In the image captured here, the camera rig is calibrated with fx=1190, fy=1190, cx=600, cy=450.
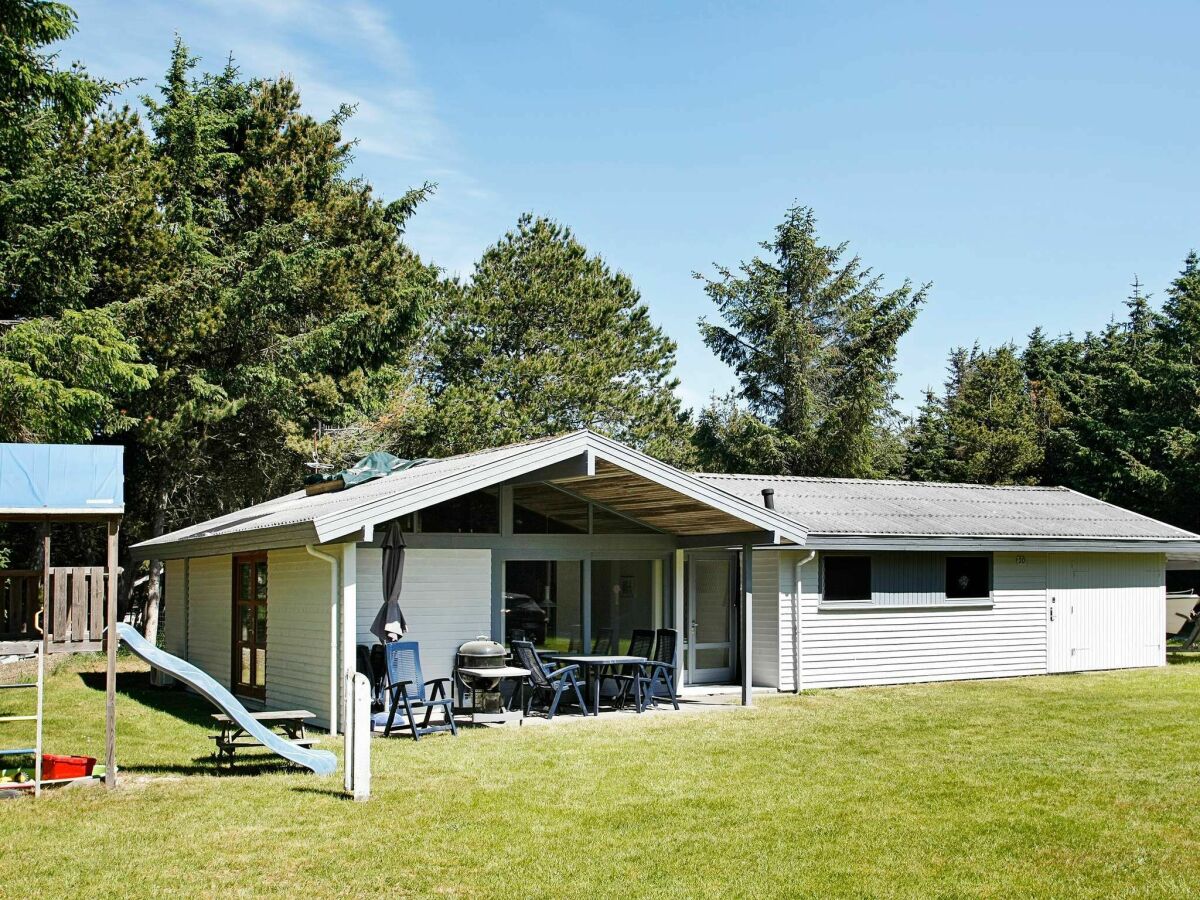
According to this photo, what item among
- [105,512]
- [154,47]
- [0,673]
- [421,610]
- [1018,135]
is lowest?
[0,673]

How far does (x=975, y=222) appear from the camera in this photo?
2505 cm

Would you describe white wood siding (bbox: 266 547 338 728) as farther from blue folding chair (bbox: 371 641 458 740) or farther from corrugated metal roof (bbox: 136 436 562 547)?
blue folding chair (bbox: 371 641 458 740)

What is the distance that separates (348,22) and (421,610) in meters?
7.90

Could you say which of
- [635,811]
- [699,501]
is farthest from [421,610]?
[635,811]

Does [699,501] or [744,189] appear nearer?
[699,501]

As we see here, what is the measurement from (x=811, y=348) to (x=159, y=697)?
79.2 feet

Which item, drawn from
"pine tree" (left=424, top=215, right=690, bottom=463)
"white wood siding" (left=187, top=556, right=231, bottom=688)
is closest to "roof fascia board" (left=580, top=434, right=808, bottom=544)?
"white wood siding" (left=187, top=556, right=231, bottom=688)

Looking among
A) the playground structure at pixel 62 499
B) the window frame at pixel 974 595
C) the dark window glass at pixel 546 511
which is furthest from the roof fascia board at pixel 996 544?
the playground structure at pixel 62 499

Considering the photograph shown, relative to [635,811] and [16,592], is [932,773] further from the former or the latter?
[16,592]

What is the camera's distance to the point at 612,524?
15008 millimetres

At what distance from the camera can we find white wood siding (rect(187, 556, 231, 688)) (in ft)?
53.8

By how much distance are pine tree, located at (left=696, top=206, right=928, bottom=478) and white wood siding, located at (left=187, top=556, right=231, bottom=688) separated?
19.9 metres

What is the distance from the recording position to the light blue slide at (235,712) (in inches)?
375

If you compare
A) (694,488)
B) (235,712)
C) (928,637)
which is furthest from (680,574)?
(235,712)
